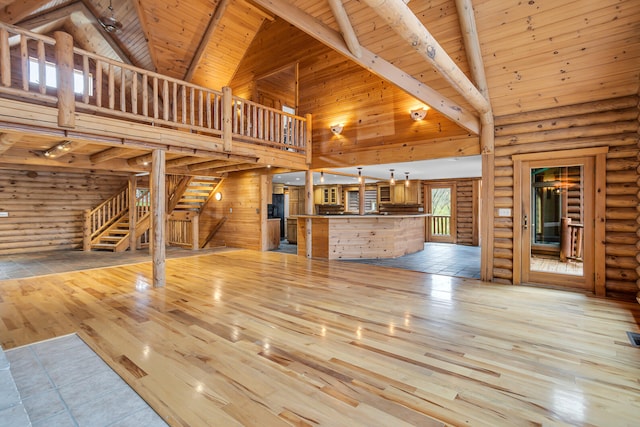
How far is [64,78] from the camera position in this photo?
405 centimetres

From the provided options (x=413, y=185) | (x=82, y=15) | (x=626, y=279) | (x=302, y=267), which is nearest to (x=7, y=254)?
(x=82, y=15)

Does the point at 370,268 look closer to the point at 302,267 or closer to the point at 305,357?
the point at 302,267

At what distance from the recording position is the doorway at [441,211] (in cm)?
1115

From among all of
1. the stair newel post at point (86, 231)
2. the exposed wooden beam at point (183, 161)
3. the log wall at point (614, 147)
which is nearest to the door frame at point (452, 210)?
the log wall at point (614, 147)

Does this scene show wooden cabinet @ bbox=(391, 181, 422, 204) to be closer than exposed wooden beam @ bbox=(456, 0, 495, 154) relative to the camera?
No

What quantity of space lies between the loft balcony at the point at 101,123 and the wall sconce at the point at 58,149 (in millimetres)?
15

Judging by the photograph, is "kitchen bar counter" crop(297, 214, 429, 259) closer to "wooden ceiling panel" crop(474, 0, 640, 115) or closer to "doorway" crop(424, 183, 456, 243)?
"wooden ceiling panel" crop(474, 0, 640, 115)

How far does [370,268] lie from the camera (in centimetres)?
643

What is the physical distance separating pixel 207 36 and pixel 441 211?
30.2 ft

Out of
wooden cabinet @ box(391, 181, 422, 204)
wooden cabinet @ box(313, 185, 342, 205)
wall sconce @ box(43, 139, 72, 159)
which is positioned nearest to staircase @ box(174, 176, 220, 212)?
wall sconce @ box(43, 139, 72, 159)

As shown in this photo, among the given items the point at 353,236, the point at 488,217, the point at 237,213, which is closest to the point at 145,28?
the point at 237,213

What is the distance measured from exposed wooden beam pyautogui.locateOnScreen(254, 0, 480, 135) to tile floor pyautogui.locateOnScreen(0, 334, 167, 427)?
370 cm

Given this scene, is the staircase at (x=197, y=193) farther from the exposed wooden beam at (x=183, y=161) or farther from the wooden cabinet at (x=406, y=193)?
the wooden cabinet at (x=406, y=193)

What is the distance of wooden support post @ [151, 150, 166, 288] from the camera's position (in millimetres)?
5055
